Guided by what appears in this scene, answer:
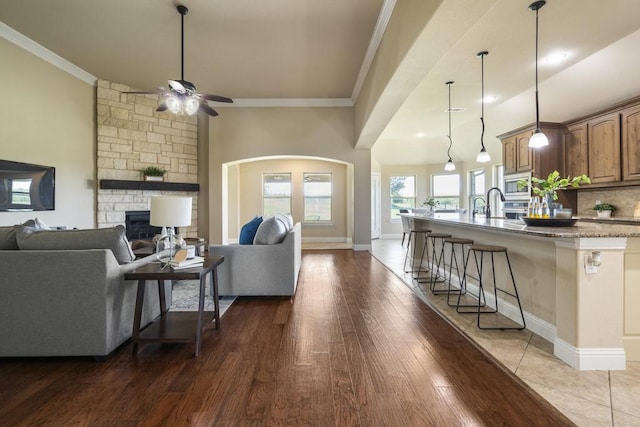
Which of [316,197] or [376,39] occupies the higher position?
[376,39]

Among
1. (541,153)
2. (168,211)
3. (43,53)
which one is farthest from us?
(541,153)

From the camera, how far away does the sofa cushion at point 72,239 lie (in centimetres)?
223

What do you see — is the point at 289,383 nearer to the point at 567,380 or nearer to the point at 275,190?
the point at 567,380

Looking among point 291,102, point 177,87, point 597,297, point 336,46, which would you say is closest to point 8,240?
point 177,87

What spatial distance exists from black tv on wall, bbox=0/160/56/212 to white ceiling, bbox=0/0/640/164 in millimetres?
1908

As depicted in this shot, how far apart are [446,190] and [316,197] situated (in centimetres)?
425

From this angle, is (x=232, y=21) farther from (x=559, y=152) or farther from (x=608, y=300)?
(x=559, y=152)

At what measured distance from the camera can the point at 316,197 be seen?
9258mm

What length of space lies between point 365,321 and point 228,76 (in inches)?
197

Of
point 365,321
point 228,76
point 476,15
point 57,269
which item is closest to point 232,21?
point 228,76

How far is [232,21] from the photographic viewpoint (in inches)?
158

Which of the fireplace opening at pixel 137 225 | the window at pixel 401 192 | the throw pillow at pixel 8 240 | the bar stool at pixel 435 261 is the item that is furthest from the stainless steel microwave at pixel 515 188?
the fireplace opening at pixel 137 225

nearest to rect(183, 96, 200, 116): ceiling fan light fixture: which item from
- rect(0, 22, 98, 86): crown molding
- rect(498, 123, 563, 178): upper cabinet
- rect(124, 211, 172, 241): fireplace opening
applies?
rect(0, 22, 98, 86): crown molding

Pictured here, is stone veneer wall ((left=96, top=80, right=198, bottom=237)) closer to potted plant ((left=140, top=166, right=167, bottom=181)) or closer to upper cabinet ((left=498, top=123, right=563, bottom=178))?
potted plant ((left=140, top=166, right=167, bottom=181))
